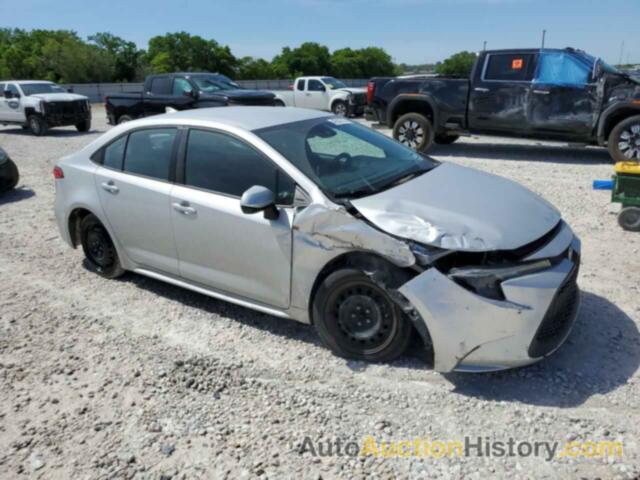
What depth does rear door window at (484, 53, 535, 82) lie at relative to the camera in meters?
9.62

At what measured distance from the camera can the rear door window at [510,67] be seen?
9625 millimetres

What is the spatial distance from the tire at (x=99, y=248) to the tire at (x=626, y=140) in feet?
27.0

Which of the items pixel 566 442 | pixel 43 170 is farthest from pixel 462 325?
pixel 43 170

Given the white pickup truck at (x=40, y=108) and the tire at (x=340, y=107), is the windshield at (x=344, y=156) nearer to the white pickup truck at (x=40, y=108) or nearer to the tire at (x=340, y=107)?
the white pickup truck at (x=40, y=108)

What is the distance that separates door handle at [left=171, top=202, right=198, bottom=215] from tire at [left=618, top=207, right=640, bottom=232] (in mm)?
4613

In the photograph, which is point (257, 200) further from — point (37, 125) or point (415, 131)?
point (37, 125)

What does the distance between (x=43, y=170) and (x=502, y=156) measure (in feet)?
31.1

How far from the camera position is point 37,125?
1623cm

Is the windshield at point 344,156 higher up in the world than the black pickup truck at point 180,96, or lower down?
lower down

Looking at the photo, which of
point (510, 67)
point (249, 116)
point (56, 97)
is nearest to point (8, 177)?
point (249, 116)

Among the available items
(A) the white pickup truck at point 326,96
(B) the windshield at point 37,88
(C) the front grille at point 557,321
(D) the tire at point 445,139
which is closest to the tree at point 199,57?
(A) the white pickup truck at point 326,96

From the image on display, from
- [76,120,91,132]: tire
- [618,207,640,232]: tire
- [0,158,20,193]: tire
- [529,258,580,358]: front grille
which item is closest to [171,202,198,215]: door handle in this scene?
[529,258,580,358]: front grille

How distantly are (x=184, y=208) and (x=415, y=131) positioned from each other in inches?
304

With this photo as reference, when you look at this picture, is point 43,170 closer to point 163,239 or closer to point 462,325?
point 163,239
